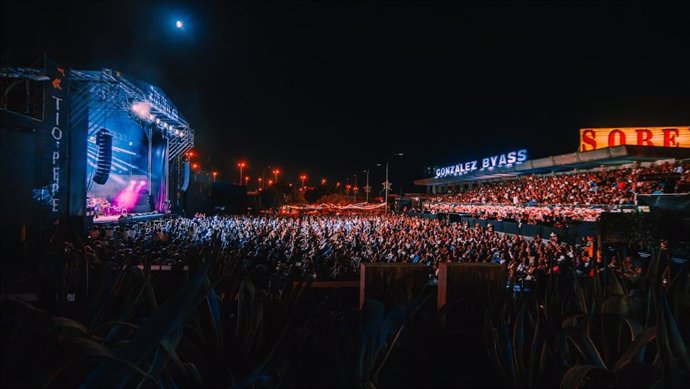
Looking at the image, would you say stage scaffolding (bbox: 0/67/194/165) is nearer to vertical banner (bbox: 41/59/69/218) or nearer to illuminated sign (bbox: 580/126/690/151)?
vertical banner (bbox: 41/59/69/218)

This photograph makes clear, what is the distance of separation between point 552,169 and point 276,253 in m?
39.6

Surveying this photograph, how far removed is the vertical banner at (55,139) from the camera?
12945mm

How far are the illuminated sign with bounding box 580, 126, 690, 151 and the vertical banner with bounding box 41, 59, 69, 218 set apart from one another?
46.4m

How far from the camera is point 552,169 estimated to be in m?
39.5

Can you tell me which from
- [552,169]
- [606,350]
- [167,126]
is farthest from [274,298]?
[552,169]

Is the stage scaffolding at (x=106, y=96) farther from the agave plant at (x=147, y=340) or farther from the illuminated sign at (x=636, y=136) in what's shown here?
the illuminated sign at (x=636, y=136)

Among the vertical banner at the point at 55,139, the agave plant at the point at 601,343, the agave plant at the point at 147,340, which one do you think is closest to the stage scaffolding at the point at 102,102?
the vertical banner at the point at 55,139

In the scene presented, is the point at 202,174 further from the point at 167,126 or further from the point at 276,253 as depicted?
the point at 276,253

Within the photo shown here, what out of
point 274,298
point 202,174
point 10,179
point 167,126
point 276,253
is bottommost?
point 276,253

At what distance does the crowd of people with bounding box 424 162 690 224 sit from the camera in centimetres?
2258

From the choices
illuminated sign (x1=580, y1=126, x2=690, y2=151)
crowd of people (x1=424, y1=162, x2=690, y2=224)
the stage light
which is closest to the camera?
crowd of people (x1=424, y1=162, x2=690, y2=224)

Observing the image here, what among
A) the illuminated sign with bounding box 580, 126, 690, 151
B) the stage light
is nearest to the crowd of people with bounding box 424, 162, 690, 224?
the illuminated sign with bounding box 580, 126, 690, 151

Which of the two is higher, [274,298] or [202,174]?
[202,174]

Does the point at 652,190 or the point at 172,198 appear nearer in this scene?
the point at 652,190
